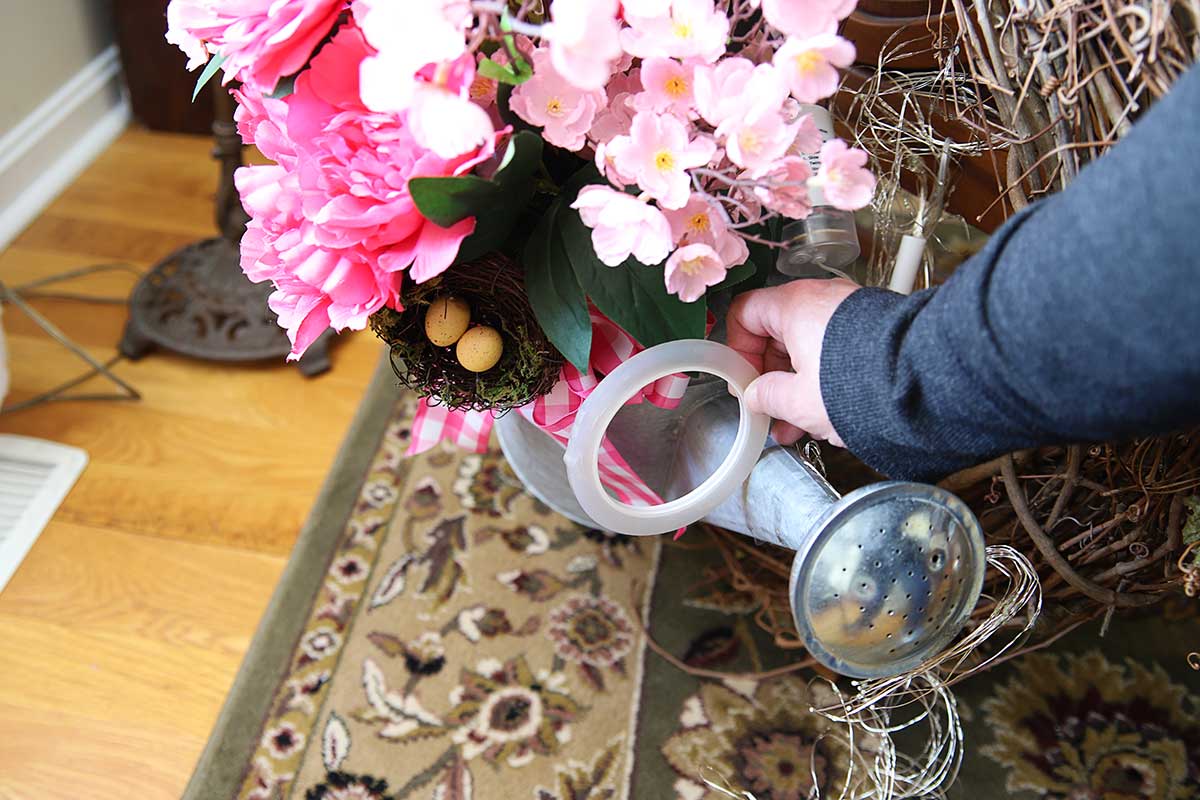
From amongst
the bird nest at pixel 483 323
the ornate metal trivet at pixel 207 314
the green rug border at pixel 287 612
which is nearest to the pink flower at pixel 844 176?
the bird nest at pixel 483 323

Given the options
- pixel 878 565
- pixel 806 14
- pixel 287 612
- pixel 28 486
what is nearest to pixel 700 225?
pixel 806 14

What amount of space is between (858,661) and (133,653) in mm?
781

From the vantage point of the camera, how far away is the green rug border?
943mm

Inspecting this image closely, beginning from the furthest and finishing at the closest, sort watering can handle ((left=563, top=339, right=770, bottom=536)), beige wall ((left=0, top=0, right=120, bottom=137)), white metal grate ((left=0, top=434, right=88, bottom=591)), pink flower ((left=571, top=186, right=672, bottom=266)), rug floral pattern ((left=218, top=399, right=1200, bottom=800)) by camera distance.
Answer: beige wall ((left=0, top=0, right=120, bottom=137)) → white metal grate ((left=0, top=434, right=88, bottom=591)) → rug floral pattern ((left=218, top=399, right=1200, bottom=800)) → watering can handle ((left=563, top=339, right=770, bottom=536)) → pink flower ((left=571, top=186, right=672, bottom=266))

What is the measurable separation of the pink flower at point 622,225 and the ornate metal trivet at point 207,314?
2.81 ft

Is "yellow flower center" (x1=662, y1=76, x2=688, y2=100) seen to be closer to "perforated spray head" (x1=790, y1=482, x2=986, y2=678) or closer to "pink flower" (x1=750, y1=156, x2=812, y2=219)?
"pink flower" (x1=750, y1=156, x2=812, y2=219)

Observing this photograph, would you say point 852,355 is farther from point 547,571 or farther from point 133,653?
point 133,653

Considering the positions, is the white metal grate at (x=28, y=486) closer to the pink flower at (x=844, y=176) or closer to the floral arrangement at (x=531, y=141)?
the floral arrangement at (x=531, y=141)

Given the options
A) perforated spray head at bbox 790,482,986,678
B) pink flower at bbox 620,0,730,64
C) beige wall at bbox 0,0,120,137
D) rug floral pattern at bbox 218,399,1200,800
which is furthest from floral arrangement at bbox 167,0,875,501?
beige wall at bbox 0,0,120,137

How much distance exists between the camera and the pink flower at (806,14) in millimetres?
533

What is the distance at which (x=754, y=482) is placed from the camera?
0.75m

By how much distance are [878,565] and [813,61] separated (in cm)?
31

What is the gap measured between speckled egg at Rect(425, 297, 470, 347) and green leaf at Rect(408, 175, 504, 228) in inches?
4.7

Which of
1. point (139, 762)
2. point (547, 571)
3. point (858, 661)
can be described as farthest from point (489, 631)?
point (858, 661)
